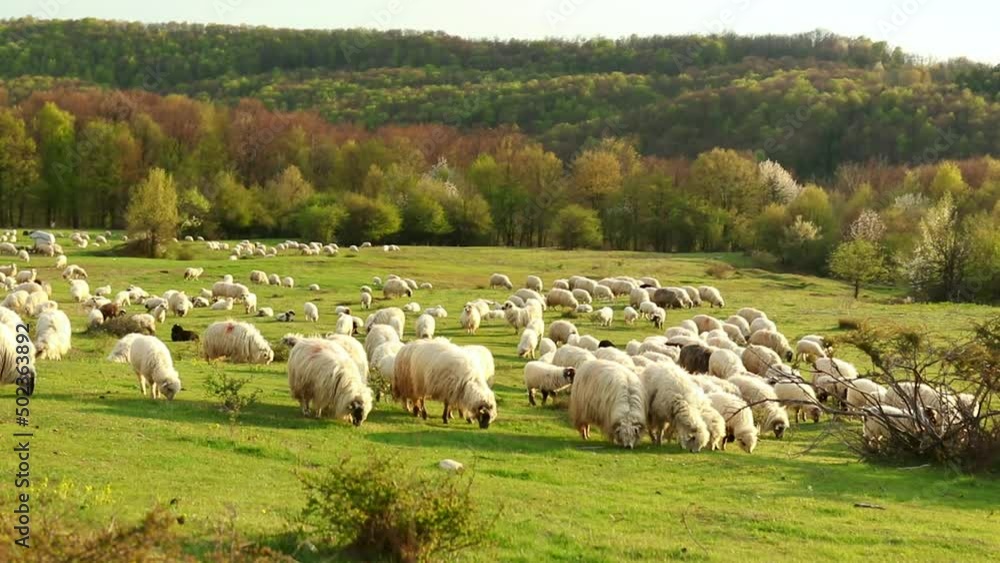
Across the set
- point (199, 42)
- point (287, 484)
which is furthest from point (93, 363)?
point (199, 42)

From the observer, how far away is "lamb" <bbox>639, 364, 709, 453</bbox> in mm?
15102

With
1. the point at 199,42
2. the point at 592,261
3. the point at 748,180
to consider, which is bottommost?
the point at 592,261

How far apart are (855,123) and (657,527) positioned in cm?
12722

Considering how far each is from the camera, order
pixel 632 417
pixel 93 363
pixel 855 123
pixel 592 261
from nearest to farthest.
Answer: pixel 632 417, pixel 93 363, pixel 592 261, pixel 855 123

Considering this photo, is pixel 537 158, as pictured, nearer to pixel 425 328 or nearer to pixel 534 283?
pixel 534 283

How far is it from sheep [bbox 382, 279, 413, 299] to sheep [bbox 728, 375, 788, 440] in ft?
82.0

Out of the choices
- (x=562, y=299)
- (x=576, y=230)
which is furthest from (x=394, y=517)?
(x=576, y=230)

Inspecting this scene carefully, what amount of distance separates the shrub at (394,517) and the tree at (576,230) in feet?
245

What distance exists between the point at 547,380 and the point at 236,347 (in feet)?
25.1

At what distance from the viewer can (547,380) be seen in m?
19.8

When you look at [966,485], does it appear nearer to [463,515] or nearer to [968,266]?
[463,515]

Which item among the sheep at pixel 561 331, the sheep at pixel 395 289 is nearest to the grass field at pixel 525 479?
the sheep at pixel 561 331

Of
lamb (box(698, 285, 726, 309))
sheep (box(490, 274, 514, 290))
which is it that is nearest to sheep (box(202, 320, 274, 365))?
lamb (box(698, 285, 726, 309))

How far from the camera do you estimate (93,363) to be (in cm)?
1969
